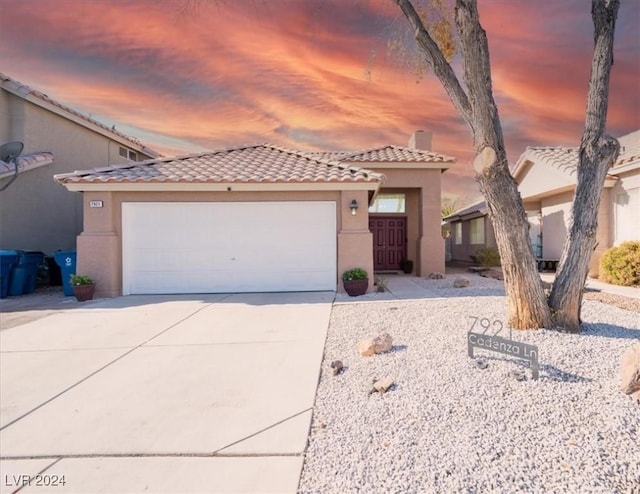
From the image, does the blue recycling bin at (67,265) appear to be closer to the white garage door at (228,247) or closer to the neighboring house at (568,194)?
the white garage door at (228,247)

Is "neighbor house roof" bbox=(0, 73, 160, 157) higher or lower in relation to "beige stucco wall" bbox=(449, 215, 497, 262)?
higher

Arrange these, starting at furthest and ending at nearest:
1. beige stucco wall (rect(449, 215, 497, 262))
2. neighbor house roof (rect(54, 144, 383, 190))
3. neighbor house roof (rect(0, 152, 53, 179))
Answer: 1. beige stucco wall (rect(449, 215, 497, 262))
2. neighbor house roof (rect(0, 152, 53, 179))
3. neighbor house roof (rect(54, 144, 383, 190))

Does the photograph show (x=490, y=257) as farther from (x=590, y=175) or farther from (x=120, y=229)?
(x=120, y=229)

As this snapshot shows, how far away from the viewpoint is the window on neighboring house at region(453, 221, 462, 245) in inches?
928

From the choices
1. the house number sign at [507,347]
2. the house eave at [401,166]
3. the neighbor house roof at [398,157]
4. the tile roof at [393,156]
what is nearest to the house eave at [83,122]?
the neighbor house roof at [398,157]

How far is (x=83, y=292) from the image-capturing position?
884 cm

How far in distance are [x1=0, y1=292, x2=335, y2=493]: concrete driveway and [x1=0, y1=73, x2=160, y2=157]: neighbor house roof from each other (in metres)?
9.30

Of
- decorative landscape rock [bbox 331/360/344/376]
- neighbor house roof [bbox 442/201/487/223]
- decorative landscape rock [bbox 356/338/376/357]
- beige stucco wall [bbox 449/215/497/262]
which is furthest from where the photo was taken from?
neighbor house roof [bbox 442/201/487/223]

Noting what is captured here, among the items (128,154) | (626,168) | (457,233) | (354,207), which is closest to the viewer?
(354,207)


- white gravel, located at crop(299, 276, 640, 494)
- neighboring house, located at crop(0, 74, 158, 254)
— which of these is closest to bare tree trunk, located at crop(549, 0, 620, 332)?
white gravel, located at crop(299, 276, 640, 494)

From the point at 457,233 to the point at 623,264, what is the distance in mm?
14548

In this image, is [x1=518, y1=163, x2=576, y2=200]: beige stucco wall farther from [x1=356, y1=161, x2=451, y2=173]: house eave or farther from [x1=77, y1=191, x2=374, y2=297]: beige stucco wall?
[x1=77, y1=191, x2=374, y2=297]: beige stucco wall

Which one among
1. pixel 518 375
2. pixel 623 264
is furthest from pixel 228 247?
pixel 623 264

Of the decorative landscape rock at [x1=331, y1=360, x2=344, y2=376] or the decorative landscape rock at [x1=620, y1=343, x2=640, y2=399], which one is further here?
the decorative landscape rock at [x1=331, y1=360, x2=344, y2=376]
